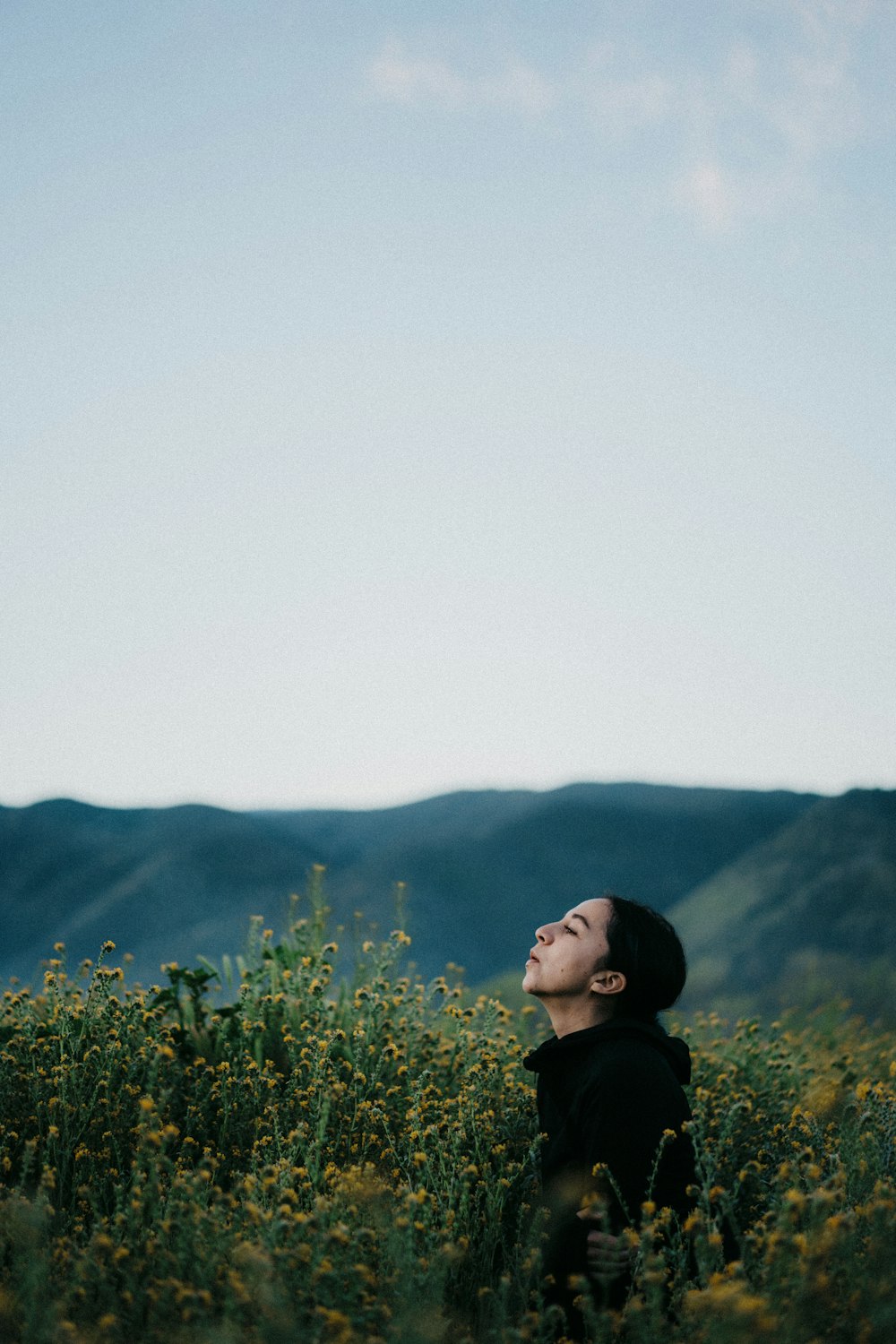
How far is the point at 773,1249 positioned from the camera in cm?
166

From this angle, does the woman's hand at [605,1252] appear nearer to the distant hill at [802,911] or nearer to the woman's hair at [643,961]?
the woman's hair at [643,961]

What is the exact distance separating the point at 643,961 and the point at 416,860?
1103 cm

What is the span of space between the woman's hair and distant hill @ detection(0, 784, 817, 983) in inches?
348

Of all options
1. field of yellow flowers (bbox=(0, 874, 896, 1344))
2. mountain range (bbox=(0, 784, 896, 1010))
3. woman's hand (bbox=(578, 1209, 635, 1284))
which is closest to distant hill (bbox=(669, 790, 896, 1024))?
mountain range (bbox=(0, 784, 896, 1010))

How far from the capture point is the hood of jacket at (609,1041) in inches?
99.7

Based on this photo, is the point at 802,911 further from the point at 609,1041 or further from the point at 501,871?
the point at 609,1041

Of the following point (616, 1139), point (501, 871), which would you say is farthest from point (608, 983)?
point (501, 871)

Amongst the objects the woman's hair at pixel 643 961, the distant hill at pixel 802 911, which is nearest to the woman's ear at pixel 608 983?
the woman's hair at pixel 643 961

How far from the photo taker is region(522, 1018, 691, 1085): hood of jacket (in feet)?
8.31

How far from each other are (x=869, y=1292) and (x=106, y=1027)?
2.35 meters

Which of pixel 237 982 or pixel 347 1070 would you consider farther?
pixel 237 982

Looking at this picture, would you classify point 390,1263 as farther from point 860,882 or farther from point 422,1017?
point 860,882

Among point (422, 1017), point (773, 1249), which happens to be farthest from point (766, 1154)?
point (773, 1249)

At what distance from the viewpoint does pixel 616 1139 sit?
2.29 meters
